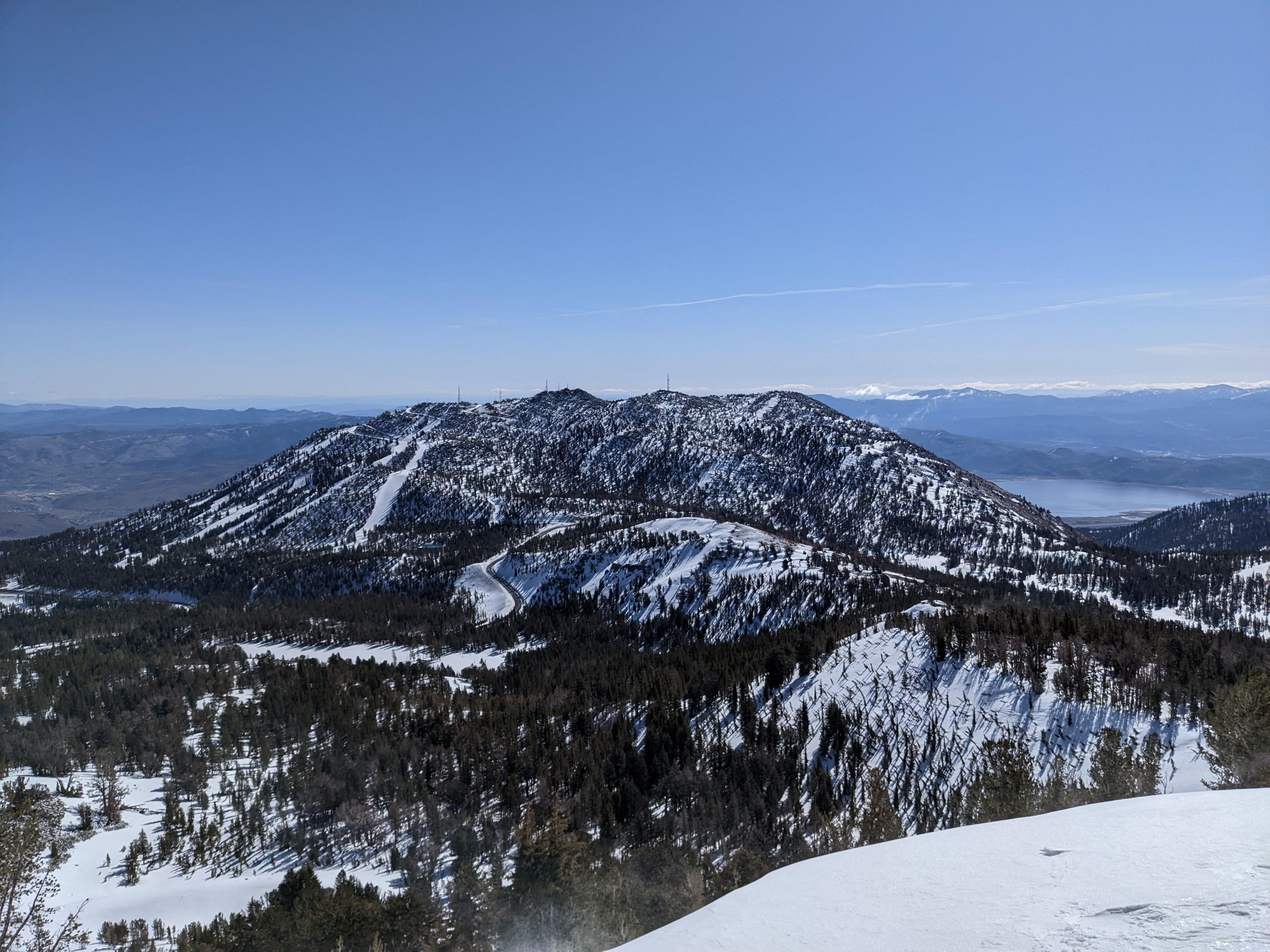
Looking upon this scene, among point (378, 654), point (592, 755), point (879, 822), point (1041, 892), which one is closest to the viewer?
point (1041, 892)

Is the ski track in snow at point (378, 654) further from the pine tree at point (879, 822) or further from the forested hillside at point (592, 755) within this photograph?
the pine tree at point (879, 822)

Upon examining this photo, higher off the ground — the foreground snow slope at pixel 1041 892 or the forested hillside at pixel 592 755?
the foreground snow slope at pixel 1041 892

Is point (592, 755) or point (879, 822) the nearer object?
point (879, 822)

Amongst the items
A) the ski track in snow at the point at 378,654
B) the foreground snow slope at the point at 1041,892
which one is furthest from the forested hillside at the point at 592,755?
the foreground snow slope at the point at 1041,892

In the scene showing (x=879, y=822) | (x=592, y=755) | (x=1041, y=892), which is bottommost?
(x=592, y=755)

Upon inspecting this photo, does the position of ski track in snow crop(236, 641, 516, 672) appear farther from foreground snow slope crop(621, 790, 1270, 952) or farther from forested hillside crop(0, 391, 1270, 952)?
foreground snow slope crop(621, 790, 1270, 952)

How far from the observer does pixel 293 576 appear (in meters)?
192

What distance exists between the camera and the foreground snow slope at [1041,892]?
37.3 feet

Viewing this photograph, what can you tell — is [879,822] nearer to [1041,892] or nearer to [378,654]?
[1041,892]

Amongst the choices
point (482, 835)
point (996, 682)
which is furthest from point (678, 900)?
point (996, 682)

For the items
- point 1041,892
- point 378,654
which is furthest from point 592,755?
point 378,654

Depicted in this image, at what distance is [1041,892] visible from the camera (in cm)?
1362

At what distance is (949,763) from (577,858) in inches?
1005

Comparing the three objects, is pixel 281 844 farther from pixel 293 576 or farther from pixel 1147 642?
pixel 293 576
